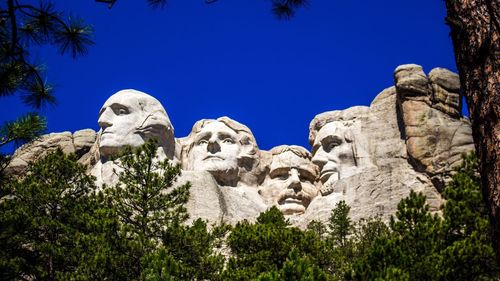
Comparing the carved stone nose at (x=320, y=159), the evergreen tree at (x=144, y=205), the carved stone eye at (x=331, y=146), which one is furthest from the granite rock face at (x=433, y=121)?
the evergreen tree at (x=144, y=205)

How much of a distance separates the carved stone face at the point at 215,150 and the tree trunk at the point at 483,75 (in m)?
27.4

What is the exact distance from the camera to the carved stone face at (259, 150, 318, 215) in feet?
111

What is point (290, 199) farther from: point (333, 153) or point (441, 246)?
point (441, 246)

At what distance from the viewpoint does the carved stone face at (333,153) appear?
32.8 meters

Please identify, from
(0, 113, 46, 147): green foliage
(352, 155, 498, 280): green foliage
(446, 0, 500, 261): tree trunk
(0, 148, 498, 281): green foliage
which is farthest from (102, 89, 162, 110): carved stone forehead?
(446, 0, 500, 261): tree trunk

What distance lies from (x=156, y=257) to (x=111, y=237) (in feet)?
9.12

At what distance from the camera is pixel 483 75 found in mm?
5652

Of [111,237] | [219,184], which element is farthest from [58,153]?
[219,184]

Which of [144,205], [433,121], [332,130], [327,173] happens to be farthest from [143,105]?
[144,205]

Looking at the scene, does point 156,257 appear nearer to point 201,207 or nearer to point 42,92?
point 42,92

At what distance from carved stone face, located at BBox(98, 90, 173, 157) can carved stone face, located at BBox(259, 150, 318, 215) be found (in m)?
4.64

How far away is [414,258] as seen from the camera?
617 inches

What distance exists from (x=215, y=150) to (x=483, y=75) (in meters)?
28.6

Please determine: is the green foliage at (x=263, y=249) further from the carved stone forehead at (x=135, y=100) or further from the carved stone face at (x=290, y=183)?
the carved stone forehead at (x=135, y=100)
